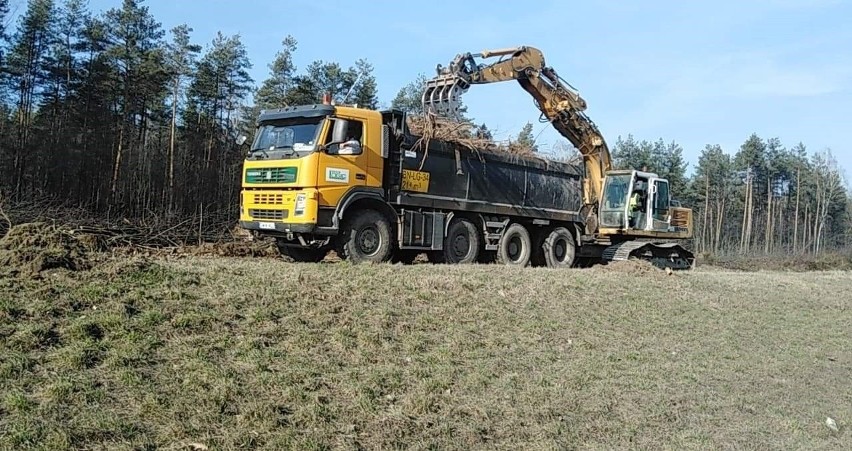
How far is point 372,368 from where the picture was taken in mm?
6555

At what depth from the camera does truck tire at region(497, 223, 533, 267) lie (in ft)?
50.3

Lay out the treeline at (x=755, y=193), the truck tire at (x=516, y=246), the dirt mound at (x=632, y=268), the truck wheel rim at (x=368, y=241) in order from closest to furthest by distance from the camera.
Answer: the truck wheel rim at (x=368, y=241), the dirt mound at (x=632, y=268), the truck tire at (x=516, y=246), the treeline at (x=755, y=193)

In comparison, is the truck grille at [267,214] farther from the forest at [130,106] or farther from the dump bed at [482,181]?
the forest at [130,106]

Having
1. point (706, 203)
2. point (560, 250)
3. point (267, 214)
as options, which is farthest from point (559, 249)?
point (706, 203)

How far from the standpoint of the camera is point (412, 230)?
1292 cm

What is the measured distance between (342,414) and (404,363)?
4.75ft

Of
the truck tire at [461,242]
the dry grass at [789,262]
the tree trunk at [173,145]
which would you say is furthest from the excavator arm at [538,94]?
the tree trunk at [173,145]

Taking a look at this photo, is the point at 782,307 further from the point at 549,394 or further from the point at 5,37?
the point at 5,37

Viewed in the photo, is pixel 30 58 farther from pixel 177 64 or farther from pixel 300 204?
pixel 300 204

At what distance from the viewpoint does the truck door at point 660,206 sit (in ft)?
67.2

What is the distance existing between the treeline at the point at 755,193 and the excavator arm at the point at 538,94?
37267mm

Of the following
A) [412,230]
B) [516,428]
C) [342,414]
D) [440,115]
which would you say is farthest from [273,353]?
[440,115]

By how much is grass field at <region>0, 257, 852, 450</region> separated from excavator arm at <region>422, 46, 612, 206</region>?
21.8 feet

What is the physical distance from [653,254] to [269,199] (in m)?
12.8
